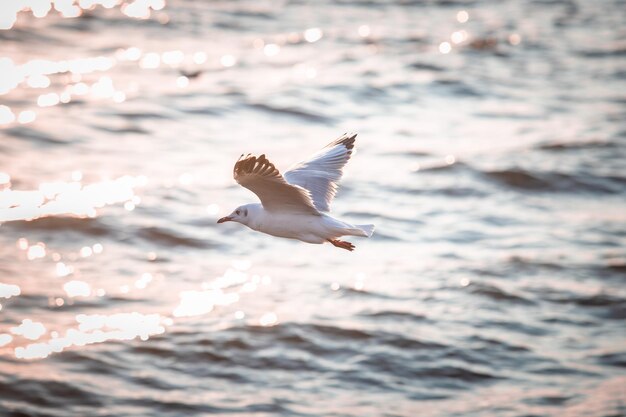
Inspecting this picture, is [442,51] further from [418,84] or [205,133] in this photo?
[205,133]

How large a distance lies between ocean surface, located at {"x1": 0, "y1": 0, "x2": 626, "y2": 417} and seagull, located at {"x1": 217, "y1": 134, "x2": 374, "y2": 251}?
4.50m

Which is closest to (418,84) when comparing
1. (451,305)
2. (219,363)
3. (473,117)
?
(473,117)

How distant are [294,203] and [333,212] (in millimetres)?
9068

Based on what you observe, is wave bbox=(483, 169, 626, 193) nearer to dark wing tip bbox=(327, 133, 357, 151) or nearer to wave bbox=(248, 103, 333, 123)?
wave bbox=(248, 103, 333, 123)

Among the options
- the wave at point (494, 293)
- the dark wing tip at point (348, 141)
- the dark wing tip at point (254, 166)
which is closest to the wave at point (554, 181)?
the wave at point (494, 293)

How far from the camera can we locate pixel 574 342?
605 inches

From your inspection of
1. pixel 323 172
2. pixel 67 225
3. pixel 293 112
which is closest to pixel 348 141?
pixel 323 172

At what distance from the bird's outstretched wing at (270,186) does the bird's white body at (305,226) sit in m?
0.05

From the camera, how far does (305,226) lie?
920 centimetres

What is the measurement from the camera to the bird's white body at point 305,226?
915 cm

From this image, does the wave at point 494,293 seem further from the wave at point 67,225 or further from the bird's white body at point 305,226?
the bird's white body at point 305,226

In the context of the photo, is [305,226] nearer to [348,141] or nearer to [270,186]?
[270,186]

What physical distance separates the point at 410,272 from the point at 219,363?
3.59 m

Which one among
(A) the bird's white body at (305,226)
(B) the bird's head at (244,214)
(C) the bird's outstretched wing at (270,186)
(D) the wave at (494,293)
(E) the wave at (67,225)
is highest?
(E) the wave at (67,225)
